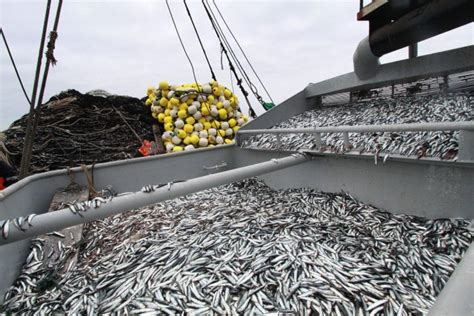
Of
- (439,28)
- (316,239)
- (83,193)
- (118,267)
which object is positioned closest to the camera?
(118,267)

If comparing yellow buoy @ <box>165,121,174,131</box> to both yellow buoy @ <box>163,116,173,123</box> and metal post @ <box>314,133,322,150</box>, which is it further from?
metal post @ <box>314,133,322,150</box>

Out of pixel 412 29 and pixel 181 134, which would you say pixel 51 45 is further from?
pixel 412 29

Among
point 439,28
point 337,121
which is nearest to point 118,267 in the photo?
point 337,121

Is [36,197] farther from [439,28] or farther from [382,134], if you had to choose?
[439,28]

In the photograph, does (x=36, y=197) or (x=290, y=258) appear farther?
(x=36, y=197)

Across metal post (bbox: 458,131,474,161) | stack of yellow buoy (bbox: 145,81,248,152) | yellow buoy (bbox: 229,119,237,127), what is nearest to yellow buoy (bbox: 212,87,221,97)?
stack of yellow buoy (bbox: 145,81,248,152)

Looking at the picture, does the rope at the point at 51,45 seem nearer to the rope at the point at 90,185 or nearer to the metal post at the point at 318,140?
the rope at the point at 90,185

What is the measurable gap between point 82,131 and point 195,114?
2537mm

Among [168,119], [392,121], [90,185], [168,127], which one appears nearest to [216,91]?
[168,119]

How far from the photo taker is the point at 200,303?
5.64 ft

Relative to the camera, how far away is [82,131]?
232 inches

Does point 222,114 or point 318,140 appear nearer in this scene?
point 318,140

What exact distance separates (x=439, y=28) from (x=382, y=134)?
1.37 meters

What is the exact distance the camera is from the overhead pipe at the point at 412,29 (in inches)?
108
